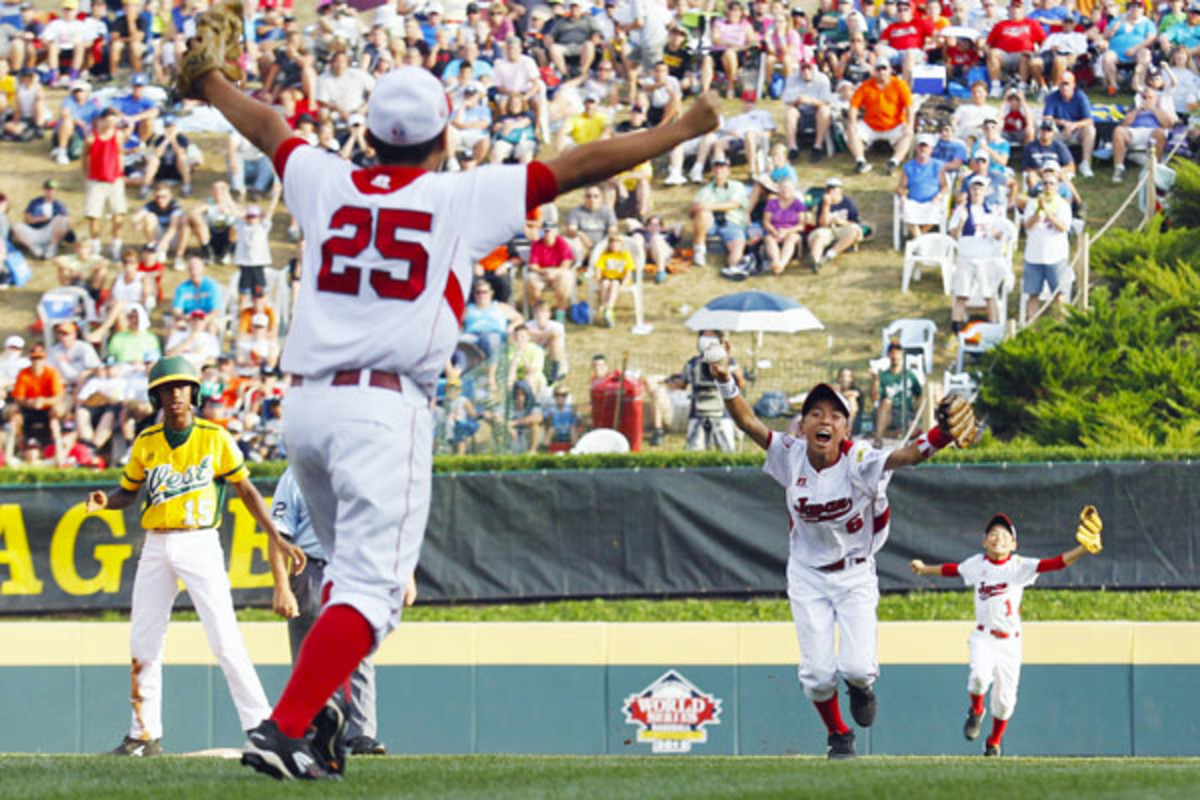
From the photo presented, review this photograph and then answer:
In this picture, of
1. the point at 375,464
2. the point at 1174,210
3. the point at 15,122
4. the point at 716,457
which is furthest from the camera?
the point at 15,122

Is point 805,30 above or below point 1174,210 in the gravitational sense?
above

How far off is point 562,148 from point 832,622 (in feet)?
47.8

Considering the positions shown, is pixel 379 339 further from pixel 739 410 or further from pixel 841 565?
pixel 841 565

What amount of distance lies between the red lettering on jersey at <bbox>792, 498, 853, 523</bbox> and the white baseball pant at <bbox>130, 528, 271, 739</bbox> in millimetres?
2864

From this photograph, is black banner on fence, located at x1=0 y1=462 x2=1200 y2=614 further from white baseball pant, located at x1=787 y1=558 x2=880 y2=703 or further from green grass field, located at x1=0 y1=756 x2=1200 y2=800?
green grass field, located at x1=0 y1=756 x2=1200 y2=800

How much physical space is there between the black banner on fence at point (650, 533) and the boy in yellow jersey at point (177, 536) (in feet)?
19.7

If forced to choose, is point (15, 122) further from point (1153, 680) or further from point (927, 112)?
point (1153, 680)

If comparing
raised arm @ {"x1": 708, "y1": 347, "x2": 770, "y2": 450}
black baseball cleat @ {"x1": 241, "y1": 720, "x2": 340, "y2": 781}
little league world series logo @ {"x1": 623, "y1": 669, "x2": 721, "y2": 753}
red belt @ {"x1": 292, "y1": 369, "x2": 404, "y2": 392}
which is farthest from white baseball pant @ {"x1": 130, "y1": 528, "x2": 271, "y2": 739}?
little league world series logo @ {"x1": 623, "y1": 669, "x2": 721, "y2": 753}

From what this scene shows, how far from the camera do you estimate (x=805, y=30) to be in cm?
2575

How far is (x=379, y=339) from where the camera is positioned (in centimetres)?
609

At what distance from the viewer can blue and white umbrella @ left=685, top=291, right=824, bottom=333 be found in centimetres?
1925

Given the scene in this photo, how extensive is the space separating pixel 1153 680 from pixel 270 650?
6682 mm

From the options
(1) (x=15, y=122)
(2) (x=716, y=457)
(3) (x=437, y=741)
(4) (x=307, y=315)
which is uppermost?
(1) (x=15, y=122)

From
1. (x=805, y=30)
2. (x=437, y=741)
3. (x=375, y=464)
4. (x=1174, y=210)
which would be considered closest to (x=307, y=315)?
(x=375, y=464)
